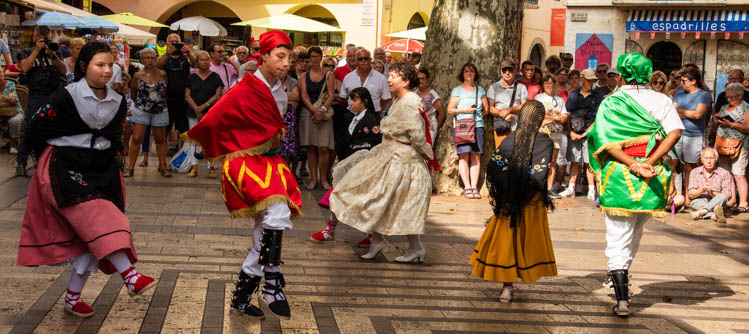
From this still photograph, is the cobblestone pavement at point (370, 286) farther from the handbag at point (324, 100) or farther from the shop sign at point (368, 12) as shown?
the shop sign at point (368, 12)

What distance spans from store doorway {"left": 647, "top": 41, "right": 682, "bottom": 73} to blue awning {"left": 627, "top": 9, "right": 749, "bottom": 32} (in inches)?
56.1

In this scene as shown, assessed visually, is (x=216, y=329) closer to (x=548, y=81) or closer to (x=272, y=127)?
(x=272, y=127)

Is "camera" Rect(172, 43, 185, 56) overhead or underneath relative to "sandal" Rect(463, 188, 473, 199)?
overhead

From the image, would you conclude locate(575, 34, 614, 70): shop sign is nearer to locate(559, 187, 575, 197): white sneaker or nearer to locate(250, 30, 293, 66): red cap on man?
locate(559, 187, 575, 197): white sneaker

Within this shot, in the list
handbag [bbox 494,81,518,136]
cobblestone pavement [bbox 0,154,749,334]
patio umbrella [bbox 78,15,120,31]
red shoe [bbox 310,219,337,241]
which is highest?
patio umbrella [bbox 78,15,120,31]

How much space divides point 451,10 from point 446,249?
5090 mm

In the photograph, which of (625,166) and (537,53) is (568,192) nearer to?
(625,166)

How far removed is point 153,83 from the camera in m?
12.5

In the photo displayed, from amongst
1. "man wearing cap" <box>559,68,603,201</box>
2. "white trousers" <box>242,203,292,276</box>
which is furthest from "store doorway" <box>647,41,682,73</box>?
"white trousers" <box>242,203,292,276</box>

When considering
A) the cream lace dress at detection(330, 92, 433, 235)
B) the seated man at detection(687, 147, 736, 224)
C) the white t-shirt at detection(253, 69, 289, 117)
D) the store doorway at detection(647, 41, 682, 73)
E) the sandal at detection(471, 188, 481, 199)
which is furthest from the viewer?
the store doorway at detection(647, 41, 682, 73)

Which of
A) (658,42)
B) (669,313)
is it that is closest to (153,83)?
(669,313)

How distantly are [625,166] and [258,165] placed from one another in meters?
2.76

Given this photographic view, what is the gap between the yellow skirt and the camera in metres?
6.60

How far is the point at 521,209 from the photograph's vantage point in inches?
261
